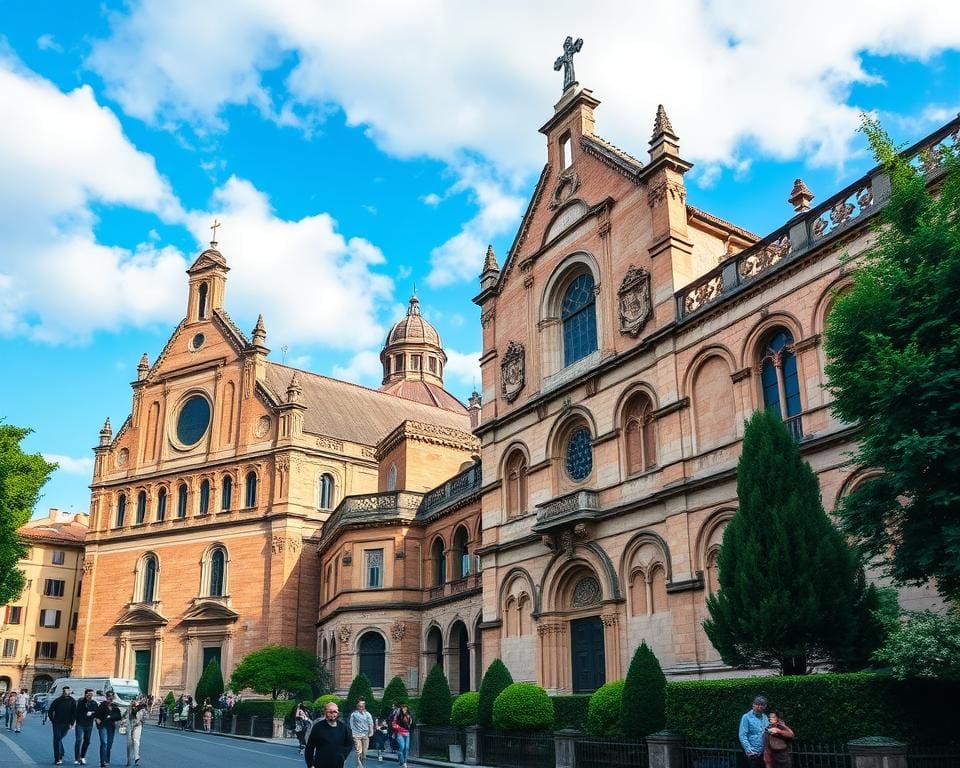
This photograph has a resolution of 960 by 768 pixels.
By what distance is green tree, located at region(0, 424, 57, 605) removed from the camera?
126 ft

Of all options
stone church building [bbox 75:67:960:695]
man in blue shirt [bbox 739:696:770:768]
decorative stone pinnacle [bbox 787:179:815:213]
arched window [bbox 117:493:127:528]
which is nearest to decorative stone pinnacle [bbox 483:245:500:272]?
stone church building [bbox 75:67:960:695]

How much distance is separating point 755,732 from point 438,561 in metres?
31.8

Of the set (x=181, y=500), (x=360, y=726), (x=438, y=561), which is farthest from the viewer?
(x=181, y=500)

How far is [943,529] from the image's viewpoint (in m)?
14.7

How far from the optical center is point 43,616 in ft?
255

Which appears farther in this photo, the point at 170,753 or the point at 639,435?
the point at 639,435

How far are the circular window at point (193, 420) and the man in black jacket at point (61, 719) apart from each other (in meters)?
39.6

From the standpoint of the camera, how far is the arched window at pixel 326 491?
2290 inches

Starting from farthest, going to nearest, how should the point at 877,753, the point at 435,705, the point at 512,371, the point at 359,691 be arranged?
1. the point at 359,691
2. the point at 512,371
3. the point at 435,705
4. the point at 877,753

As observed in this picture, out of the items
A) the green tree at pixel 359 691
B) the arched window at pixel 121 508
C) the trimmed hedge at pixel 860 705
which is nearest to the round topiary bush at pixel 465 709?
the green tree at pixel 359 691

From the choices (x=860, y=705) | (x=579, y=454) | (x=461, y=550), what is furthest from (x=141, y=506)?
(x=860, y=705)

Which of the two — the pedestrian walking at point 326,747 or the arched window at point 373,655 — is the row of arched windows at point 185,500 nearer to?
the arched window at point 373,655

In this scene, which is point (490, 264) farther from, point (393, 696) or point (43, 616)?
point (43, 616)

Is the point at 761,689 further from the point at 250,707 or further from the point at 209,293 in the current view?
the point at 209,293
